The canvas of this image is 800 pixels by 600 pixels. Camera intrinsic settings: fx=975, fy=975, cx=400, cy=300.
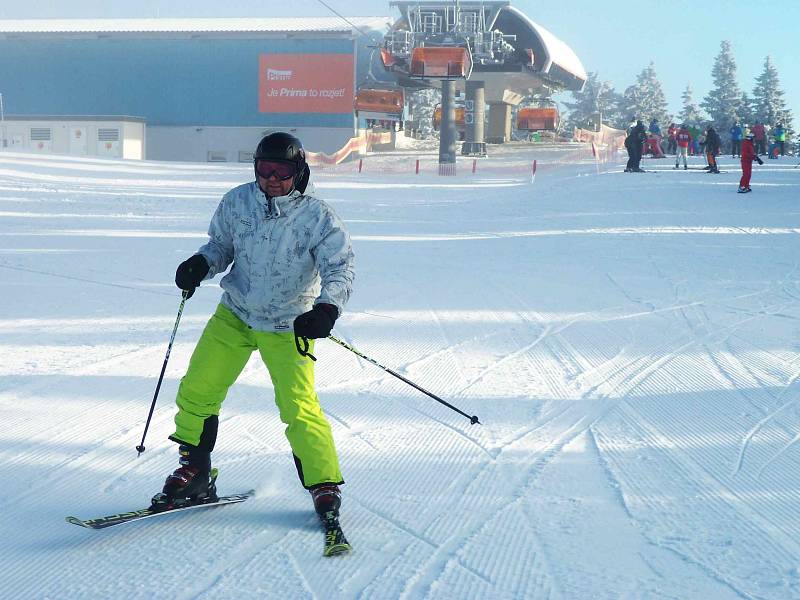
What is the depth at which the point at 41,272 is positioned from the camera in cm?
1021

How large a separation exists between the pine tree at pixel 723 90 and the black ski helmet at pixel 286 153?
6740 centimetres

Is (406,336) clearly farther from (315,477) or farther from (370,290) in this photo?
(315,477)

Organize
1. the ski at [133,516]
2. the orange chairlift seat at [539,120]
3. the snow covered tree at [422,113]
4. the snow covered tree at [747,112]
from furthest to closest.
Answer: the snow covered tree at [422,113], the snow covered tree at [747,112], the orange chairlift seat at [539,120], the ski at [133,516]

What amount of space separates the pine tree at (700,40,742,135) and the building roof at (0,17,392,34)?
85.1 feet

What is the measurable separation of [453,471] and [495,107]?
5378cm

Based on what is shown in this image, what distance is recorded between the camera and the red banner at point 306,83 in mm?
50875

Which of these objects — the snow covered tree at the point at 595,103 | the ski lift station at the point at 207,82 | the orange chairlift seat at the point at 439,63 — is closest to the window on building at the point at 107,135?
the ski lift station at the point at 207,82

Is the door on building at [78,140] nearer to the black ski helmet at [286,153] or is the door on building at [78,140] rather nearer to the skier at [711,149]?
the skier at [711,149]

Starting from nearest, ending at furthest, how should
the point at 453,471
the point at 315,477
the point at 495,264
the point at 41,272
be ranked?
the point at 315,477, the point at 453,471, the point at 41,272, the point at 495,264

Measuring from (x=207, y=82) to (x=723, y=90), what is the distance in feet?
122

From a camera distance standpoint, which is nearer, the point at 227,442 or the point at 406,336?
the point at 227,442

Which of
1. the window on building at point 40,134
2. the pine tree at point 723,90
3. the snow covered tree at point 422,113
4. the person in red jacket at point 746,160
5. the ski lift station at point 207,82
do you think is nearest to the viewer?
the person in red jacket at point 746,160

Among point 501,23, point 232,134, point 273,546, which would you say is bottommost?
point 273,546

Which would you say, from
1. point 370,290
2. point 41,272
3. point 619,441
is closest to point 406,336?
point 370,290
